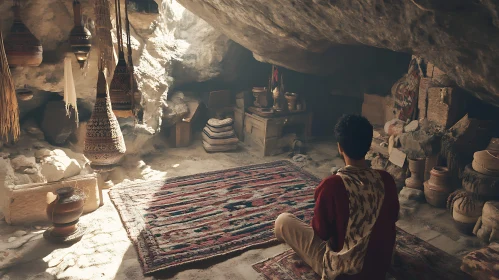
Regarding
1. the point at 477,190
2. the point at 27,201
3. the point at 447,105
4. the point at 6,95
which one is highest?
the point at 6,95

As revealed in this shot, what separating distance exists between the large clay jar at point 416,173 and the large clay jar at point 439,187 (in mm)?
239

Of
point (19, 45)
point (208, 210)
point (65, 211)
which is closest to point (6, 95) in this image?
point (19, 45)

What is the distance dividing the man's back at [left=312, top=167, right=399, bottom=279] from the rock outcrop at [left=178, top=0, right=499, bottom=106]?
4.01 feet

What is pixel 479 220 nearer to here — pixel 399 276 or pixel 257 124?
pixel 399 276

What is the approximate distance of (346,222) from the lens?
2.37 m

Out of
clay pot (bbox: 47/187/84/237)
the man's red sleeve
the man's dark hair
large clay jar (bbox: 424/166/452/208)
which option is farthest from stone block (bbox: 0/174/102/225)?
large clay jar (bbox: 424/166/452/208)

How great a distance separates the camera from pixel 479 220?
14.0 ft

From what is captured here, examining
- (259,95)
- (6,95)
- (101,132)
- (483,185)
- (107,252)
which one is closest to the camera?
(6,95)

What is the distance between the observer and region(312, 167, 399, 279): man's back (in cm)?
233

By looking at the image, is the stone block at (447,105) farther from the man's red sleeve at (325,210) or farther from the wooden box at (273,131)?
the man's red sleeve at (325,210)

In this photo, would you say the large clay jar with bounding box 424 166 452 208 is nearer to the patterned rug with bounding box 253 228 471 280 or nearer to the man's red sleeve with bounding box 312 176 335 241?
the patterned rug with bounding box 253 228 471 280

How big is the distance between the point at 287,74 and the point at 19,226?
227 inches

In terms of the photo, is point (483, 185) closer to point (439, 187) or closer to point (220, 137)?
point (439, 187)

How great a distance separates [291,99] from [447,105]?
10.6 ft
